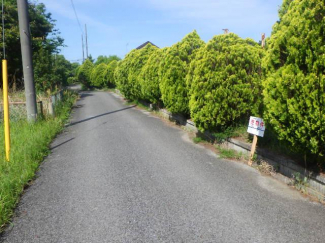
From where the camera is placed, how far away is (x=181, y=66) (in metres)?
9.16

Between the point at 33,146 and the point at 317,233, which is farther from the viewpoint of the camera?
the point at 33,146

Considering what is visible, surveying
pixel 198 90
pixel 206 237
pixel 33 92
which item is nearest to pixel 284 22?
pixel 198 90

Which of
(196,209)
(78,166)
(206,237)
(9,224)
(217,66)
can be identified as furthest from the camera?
(217,66)

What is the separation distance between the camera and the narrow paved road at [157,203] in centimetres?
306

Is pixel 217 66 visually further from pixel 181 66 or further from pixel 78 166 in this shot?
pixel 78 166

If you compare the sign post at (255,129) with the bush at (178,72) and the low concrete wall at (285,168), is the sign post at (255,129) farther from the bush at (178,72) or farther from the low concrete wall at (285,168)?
the bush at (178,72)

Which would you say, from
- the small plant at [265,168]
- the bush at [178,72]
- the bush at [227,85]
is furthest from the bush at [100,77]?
the small plant at [265,168]

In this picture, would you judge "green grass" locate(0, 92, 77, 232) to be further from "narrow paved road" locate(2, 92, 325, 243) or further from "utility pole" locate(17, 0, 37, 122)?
"utility pole" locate(17, 0, 37, 122)

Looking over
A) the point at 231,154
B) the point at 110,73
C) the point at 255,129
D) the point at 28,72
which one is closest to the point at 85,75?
the point at 110,73

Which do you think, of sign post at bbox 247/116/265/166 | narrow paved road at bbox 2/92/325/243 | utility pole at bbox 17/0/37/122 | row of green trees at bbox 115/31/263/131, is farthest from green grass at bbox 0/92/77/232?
sign post at bbox 247/116/265/166

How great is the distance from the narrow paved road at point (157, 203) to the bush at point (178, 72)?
A: 2.92 meters

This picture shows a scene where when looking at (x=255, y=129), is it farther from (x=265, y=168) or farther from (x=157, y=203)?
(x=157, y=203)

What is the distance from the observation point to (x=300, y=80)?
3770 millimetres

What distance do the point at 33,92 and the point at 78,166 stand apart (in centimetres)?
439
